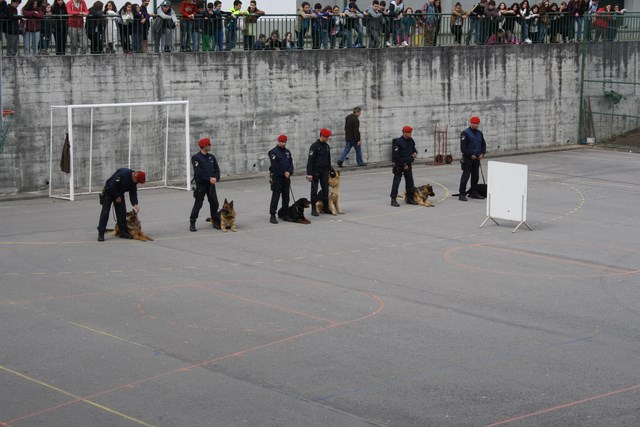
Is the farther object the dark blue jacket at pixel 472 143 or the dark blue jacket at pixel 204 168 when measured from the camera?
the dark blue jacket at pixel 472 143

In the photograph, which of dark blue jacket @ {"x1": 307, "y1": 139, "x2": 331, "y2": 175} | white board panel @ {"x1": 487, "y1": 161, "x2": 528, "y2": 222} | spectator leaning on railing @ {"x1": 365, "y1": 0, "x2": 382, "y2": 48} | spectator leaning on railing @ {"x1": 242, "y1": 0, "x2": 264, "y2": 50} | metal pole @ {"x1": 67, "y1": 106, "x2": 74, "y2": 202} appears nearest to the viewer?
white board panel @ {"x1": 487, "y1": 161, "x2": 528, "y2": 222}

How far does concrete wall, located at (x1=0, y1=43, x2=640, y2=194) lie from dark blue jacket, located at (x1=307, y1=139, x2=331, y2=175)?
21.6 ft

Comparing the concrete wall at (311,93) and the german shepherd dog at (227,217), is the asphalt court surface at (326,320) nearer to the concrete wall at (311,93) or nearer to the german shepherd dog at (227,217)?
the german shepherd dog at (227,217)

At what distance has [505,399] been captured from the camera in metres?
11.3

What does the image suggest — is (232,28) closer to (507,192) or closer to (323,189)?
(323,189)

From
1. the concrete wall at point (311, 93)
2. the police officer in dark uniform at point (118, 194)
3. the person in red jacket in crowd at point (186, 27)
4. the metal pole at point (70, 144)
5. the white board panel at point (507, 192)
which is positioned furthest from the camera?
the person in red jacket in crowd at point (186, 27)

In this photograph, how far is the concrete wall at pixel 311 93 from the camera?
85.7 feet

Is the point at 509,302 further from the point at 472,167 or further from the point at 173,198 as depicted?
the point at 173,198

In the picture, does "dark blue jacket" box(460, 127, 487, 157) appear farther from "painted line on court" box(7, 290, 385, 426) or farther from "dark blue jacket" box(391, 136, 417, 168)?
"painted line on court" box(7, 290, 385, 426)

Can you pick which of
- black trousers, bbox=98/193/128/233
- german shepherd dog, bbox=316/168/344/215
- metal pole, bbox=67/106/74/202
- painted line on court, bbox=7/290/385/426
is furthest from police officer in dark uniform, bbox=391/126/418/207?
painted line on court, bbox=7/290/385/426


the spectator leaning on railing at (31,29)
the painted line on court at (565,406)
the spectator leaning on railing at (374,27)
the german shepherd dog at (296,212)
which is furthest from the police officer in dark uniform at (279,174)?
the painted line on court at (565,406)

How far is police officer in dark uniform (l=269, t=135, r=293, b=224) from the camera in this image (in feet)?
72.6

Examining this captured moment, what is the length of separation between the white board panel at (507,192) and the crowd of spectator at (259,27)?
10.5 m

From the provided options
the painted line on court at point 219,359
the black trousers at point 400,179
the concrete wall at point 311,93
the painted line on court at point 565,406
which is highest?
the concrete wall at point 311,93
